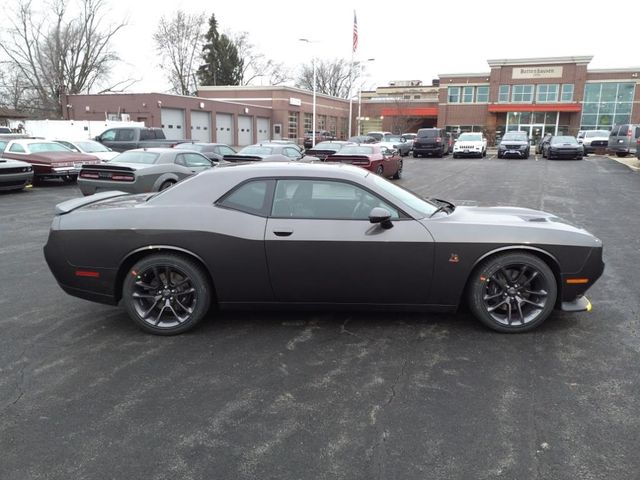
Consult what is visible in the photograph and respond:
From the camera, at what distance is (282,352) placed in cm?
401

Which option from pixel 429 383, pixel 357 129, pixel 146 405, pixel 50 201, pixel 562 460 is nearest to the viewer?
pixel 562 460

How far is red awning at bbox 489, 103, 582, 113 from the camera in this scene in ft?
174

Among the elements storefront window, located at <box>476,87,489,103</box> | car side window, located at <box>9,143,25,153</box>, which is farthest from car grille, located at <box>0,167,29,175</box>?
storefront window, located at <box>476,87,489,103</box>

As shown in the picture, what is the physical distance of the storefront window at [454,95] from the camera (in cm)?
5988

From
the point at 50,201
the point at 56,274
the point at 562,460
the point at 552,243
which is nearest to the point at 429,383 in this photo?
the point at 562,460

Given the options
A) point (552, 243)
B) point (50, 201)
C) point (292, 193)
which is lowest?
point (50, 201)

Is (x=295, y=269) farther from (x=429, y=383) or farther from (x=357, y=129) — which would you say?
(x=357, y=129)

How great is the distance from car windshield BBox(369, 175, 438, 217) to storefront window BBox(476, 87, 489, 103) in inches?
2283

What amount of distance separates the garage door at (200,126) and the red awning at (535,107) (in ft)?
101

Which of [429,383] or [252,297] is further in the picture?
[252,297]

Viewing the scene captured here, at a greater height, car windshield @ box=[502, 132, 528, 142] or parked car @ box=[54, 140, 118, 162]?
car windshield @ box=[502, 132, 528, 142]

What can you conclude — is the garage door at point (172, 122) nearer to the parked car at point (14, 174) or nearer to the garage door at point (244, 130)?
the garage door at point (244, 130)

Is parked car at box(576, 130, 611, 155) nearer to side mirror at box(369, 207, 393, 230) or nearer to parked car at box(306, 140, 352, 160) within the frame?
parked car at box(306, 140, 352, 160)

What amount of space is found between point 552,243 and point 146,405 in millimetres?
3402
